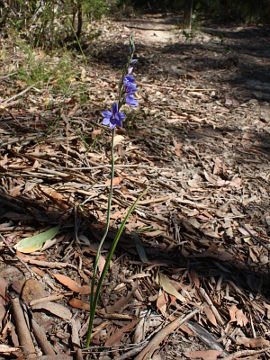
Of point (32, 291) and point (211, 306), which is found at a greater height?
point (32, 291)

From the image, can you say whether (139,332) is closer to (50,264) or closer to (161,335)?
(161,335)

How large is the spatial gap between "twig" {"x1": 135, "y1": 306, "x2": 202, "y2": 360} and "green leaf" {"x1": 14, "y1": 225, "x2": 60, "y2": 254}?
0.72 m

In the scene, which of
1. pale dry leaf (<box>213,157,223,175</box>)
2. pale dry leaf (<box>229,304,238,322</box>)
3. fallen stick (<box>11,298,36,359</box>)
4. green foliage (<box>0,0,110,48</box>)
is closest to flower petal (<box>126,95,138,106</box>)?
fallen stick (<box>11,298,36,359</box>)

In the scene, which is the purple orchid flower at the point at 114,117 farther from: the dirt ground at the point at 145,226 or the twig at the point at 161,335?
the twig at the point at 161,335

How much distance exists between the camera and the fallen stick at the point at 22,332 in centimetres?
151

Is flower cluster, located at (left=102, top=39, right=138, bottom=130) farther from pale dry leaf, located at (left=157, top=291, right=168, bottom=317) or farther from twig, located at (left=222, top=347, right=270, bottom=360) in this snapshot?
twig, located at (left=222, top=347, right=270, bottom=360)

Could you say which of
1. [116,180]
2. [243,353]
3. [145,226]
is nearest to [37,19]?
[116,180]

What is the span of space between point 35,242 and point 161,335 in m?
0.76

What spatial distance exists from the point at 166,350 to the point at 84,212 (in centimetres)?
89

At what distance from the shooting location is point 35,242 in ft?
6.45

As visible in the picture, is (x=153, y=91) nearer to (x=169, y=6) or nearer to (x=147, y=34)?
(x=147, y=34)

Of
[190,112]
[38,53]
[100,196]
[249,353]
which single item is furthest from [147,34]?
[249,353]

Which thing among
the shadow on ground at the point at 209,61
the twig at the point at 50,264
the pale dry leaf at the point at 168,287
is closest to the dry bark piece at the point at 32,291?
the twig at the point at 50,264

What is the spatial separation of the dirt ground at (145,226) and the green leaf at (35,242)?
0.10 ft
